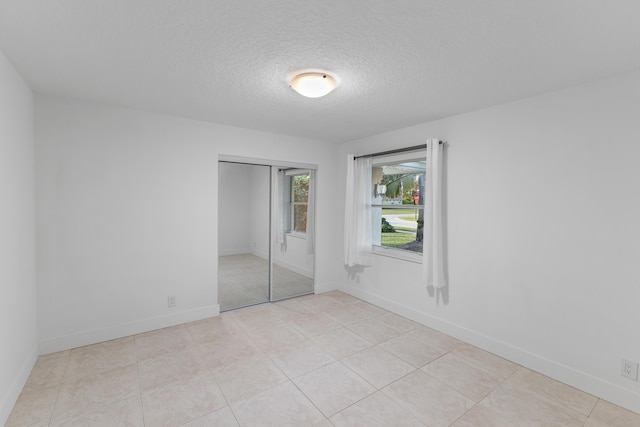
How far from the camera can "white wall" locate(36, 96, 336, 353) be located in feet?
8.71

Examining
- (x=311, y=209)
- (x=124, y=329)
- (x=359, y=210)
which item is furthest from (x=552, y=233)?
(x=124, y=329)

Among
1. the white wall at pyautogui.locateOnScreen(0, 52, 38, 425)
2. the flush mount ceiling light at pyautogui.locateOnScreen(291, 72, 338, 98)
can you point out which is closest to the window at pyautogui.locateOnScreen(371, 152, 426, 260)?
the flush mount ceiling light at pyautogui.locateOnScreen(291, 72, 338, 98)

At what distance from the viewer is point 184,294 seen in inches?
132

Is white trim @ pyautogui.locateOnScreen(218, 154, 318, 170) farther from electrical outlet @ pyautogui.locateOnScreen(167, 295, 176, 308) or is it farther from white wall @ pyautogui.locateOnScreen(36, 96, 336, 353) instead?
electrical outlet @ pyautogui.locateOnScreen(167, 295, 176, 308)

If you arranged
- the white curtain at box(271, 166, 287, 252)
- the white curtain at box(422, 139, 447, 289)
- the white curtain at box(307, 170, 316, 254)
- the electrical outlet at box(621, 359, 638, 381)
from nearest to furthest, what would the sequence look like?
the electrical outlet at box(621, 359, 638, 381) < the white curtain at box(422, 139, 447, 289) < the white curtain at box(271, 166, 287, 252) < the white curtain at box(307, 170, 316, 254)

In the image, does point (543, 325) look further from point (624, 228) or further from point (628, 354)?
point (624, 228)

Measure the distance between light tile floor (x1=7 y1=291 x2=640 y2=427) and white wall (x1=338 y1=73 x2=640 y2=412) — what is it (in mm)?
240

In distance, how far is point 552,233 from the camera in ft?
7.93

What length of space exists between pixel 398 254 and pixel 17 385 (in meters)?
3.67

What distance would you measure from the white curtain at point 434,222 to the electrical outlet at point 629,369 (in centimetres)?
138

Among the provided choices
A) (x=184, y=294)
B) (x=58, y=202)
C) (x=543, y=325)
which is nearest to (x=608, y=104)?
(x=543, y=325)

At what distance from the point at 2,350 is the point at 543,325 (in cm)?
393

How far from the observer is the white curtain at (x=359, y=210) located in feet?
13.4

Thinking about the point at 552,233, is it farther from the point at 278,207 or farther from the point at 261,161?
the point at 261,161
